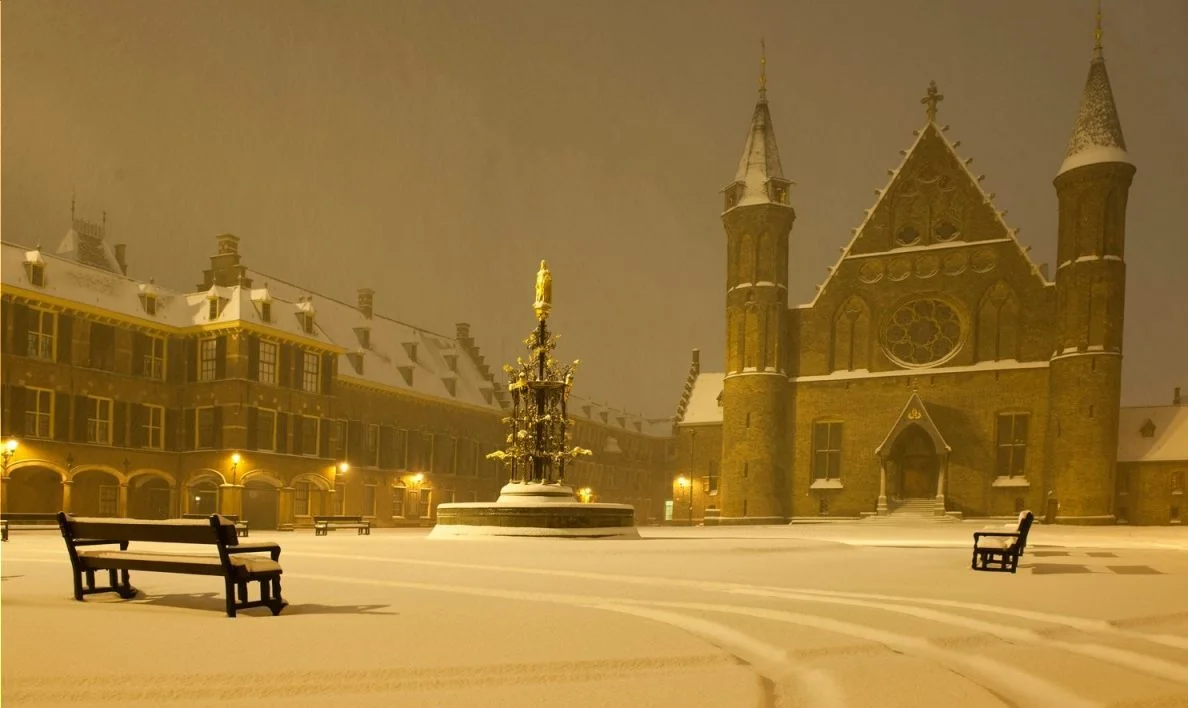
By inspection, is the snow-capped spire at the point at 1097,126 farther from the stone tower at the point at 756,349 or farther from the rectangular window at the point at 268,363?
the rectangular window at the point at 268,363

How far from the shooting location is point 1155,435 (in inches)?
1781

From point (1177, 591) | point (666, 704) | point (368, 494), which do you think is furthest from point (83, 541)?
point (368, 494)

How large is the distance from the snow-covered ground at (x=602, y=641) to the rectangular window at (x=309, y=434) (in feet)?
104

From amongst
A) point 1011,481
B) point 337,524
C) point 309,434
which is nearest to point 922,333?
point 1011,481

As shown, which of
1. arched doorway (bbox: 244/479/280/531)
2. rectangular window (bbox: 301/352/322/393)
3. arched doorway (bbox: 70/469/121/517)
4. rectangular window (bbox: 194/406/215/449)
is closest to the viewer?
arched doorway (bbox: 70/469/121/517)

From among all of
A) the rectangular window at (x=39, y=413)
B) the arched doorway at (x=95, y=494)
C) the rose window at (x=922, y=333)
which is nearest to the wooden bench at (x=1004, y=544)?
the rose window at (x=922, y=333)

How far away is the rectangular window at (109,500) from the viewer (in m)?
38.2

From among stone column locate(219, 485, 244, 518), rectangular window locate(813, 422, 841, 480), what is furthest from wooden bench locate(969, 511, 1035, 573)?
stone column locate(219, 485, 244, 518)

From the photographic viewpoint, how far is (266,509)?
4328 centimetres

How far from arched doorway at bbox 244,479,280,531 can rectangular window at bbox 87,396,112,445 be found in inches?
251

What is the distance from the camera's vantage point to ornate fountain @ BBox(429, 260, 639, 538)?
23.0 m

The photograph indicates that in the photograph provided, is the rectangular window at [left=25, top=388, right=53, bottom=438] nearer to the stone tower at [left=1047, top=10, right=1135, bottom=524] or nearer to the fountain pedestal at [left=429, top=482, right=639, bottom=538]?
the fountain pedestal at [left=429, top=482, right=639, bottom=538]

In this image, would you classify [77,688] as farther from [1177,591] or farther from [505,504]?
[505,504]

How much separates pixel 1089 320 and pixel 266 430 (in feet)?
117
